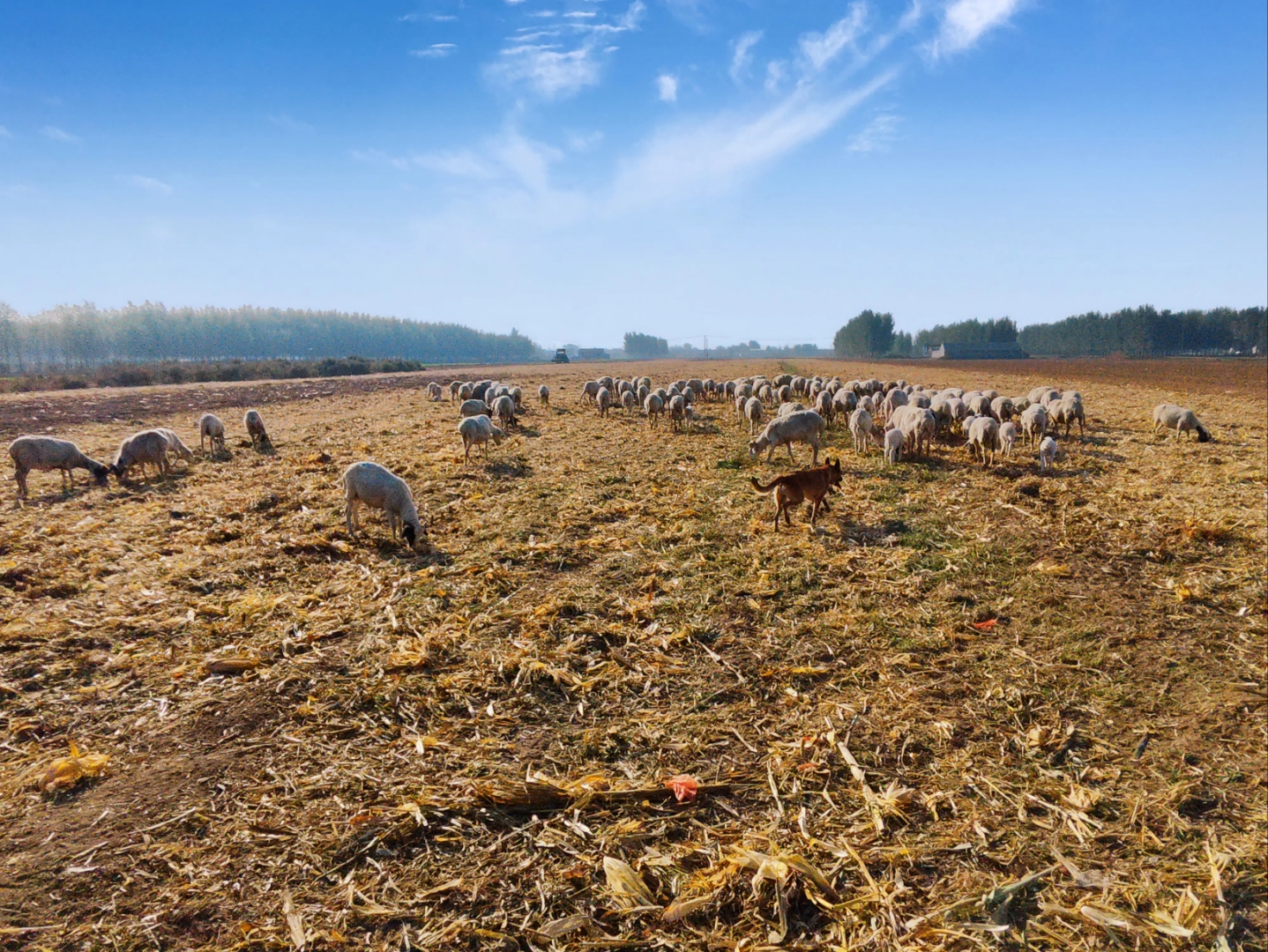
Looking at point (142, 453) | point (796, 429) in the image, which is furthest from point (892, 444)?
point (142, 453)

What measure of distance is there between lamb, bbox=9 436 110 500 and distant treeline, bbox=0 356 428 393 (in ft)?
141

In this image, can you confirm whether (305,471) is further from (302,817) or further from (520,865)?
(520,865)

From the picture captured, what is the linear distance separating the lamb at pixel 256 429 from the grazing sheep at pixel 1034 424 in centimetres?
2606

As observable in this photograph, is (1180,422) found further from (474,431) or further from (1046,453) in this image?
(474,431)

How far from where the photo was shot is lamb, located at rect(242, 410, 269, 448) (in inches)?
781

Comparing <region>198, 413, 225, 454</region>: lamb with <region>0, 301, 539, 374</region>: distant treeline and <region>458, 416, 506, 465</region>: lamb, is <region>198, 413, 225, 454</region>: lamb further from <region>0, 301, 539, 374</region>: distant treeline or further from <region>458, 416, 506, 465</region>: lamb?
<region>0, 301, 539, 374</region>: distant treeline

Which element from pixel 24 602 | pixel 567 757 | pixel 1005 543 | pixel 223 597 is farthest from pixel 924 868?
pixel 24 602

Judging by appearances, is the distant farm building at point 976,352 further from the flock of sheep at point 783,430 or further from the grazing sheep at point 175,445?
the grazing sheep at point 175,445

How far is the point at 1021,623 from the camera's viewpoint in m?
7.65

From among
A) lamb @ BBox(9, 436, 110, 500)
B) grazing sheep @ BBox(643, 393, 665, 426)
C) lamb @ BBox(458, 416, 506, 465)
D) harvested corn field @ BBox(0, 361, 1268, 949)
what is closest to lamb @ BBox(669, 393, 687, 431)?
grazing sheep @ BBox(643, 393, 665, 426)

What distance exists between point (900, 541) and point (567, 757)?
7.79 m

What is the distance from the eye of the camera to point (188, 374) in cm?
5747

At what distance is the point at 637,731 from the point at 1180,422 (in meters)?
24.0

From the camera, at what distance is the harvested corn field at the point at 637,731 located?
12.6ft
